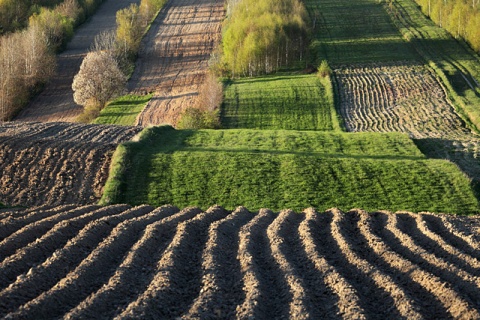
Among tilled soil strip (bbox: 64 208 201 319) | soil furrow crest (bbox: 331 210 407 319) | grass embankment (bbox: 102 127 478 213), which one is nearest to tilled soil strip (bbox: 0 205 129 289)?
tilled soil strip (bbox: 64 208 201 319)

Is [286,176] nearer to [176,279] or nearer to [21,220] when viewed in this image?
[21,220]

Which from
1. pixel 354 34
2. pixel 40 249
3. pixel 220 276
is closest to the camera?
pixel 220 276

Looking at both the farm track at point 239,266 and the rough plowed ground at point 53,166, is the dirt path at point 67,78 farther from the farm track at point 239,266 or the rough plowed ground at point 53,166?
the farm track at point 239,266

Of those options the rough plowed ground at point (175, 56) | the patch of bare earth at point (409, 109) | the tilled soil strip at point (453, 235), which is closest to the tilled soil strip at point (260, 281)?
the tilled soil strip at point (453, 235)

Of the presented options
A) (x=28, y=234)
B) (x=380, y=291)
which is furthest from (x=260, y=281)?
(x=28, y=234)

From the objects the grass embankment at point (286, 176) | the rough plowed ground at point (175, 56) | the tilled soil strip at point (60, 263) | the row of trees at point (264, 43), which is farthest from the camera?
the row of trees at point (264, 43)
